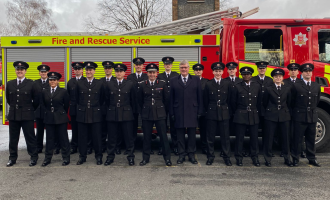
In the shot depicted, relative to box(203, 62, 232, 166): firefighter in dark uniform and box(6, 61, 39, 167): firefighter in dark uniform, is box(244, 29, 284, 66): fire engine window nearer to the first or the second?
box(203, 62, 232, 166): firefighter in dark uniform

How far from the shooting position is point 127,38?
6109mm

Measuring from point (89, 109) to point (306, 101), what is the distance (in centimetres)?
377

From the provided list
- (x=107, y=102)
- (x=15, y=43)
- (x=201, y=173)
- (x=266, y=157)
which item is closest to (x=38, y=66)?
(x=15, y=43)

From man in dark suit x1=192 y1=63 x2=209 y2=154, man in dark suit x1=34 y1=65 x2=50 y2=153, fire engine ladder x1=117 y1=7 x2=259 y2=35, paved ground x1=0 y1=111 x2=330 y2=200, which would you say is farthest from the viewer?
fire engine ladder x1=117 y1=7 x2=259 y2=35

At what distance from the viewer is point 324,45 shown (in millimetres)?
5586

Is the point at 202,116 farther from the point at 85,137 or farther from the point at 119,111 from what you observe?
the point at 85,137

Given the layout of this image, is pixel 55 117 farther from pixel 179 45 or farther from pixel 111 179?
pixel 179 45

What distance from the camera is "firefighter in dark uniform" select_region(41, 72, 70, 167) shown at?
16.5ft

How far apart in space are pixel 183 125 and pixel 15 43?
4.09 m

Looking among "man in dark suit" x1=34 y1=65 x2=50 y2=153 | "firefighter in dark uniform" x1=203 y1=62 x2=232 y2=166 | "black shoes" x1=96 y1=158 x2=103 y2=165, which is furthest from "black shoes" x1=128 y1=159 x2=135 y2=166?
"man in dark suit" x1=34 y1=65 x2=50 y2=153

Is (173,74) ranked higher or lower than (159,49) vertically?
lower

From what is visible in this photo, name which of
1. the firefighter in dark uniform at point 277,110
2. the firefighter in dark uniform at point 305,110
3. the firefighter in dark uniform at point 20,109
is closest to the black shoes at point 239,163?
the firefighter in dark uniform at point 277,110

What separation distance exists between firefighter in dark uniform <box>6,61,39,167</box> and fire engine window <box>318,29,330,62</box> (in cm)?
548

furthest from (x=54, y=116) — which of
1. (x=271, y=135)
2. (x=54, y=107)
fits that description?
(x=271, y=135)
